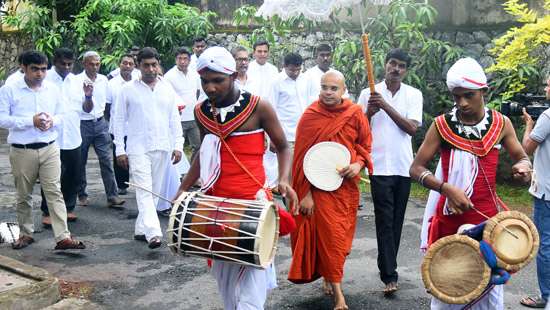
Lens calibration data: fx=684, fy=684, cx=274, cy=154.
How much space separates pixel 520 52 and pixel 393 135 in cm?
356

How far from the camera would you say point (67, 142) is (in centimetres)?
822

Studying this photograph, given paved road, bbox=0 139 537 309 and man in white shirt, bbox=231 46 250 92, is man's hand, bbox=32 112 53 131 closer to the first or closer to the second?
paved road, bbox=0 139 537 309

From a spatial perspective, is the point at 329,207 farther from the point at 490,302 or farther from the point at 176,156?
the point at 176,156

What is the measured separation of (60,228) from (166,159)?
1.38m

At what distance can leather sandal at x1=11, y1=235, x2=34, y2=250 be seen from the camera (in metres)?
7.21

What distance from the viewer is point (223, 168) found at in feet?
14.6

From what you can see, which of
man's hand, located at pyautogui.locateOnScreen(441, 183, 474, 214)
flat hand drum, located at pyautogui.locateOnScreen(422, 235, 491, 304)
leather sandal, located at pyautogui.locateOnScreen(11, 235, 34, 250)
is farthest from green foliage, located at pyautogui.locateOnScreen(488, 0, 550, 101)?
leather sandal, located at pyautogui.locateOnScreen(11, 235, 34, 250)

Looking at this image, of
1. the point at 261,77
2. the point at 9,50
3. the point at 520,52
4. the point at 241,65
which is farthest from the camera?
the point at 9,50

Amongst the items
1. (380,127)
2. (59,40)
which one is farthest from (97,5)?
(380,127)

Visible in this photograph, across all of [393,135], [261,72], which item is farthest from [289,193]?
[261,72]

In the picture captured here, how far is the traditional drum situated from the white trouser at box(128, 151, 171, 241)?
3.10m

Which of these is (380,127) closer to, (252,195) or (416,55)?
(252,195)

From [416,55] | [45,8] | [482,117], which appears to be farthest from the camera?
[45,8]

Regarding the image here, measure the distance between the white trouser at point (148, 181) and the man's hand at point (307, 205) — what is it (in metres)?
2.12
